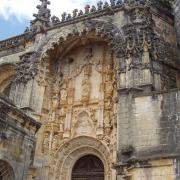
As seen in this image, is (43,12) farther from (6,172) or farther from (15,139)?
(6,172)

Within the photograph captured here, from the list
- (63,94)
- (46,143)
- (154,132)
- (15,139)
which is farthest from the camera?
(63,94)

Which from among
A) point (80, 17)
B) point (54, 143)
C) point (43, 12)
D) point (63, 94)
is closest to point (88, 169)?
point (54, 143)

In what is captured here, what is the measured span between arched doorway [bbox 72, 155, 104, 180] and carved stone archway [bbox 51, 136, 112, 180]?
0.19 metres

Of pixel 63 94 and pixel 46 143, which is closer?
pixel 46 143

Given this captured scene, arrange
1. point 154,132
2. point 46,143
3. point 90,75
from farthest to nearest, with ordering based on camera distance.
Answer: point 90,75 < point 46,143 < point 154,132

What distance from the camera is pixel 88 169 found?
42.0 ft

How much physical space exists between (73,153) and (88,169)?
2.76ft

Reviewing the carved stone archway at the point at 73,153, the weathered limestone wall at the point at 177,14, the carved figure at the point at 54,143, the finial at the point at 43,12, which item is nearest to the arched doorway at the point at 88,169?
the carved stone archway at the point at 73,153

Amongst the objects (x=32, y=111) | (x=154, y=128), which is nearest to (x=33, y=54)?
(x=32, y=111)

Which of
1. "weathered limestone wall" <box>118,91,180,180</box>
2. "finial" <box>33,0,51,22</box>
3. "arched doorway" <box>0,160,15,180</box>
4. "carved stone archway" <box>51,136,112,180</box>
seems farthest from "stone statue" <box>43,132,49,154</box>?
"finial" <box>33,0,51,22</box>

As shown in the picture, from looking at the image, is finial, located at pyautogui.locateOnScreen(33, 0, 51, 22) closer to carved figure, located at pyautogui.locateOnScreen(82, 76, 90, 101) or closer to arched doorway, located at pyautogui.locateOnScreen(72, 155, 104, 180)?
carved figure, located at pyautogui.locateOnScreen(82, 76, 90, 101)

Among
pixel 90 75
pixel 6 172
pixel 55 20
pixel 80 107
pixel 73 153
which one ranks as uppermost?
pixel 55 20

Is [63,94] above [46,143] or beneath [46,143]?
above

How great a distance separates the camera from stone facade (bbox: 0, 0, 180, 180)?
11.5 metres
